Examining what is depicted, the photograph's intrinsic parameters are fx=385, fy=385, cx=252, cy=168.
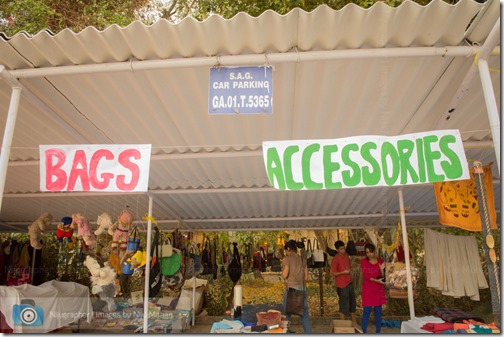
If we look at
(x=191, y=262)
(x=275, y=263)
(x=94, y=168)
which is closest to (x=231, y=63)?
(x=94, y=168)

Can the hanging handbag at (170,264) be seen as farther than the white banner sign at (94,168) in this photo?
Yes

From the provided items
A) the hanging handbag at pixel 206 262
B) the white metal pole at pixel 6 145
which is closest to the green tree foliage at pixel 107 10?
the white metal pole at pixel 6 145

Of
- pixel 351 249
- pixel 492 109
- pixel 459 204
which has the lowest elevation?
pixel 351 249

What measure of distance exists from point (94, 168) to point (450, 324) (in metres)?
3.97

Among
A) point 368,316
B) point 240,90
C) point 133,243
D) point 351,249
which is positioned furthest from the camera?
point 351,249

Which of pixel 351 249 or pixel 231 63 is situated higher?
pixel 231 63

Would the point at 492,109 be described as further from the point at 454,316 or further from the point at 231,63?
the point at 454,316

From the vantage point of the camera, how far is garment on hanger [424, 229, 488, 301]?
7957mm

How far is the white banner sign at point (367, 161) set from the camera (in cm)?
290

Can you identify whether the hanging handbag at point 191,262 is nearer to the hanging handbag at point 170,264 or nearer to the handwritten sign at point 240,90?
the hanging handbag at point 170,264

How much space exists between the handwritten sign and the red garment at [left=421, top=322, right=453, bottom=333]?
3067 mm

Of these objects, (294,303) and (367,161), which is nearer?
(367,161)

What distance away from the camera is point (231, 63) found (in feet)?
9.55

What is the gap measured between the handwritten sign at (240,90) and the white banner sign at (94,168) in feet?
2.47
